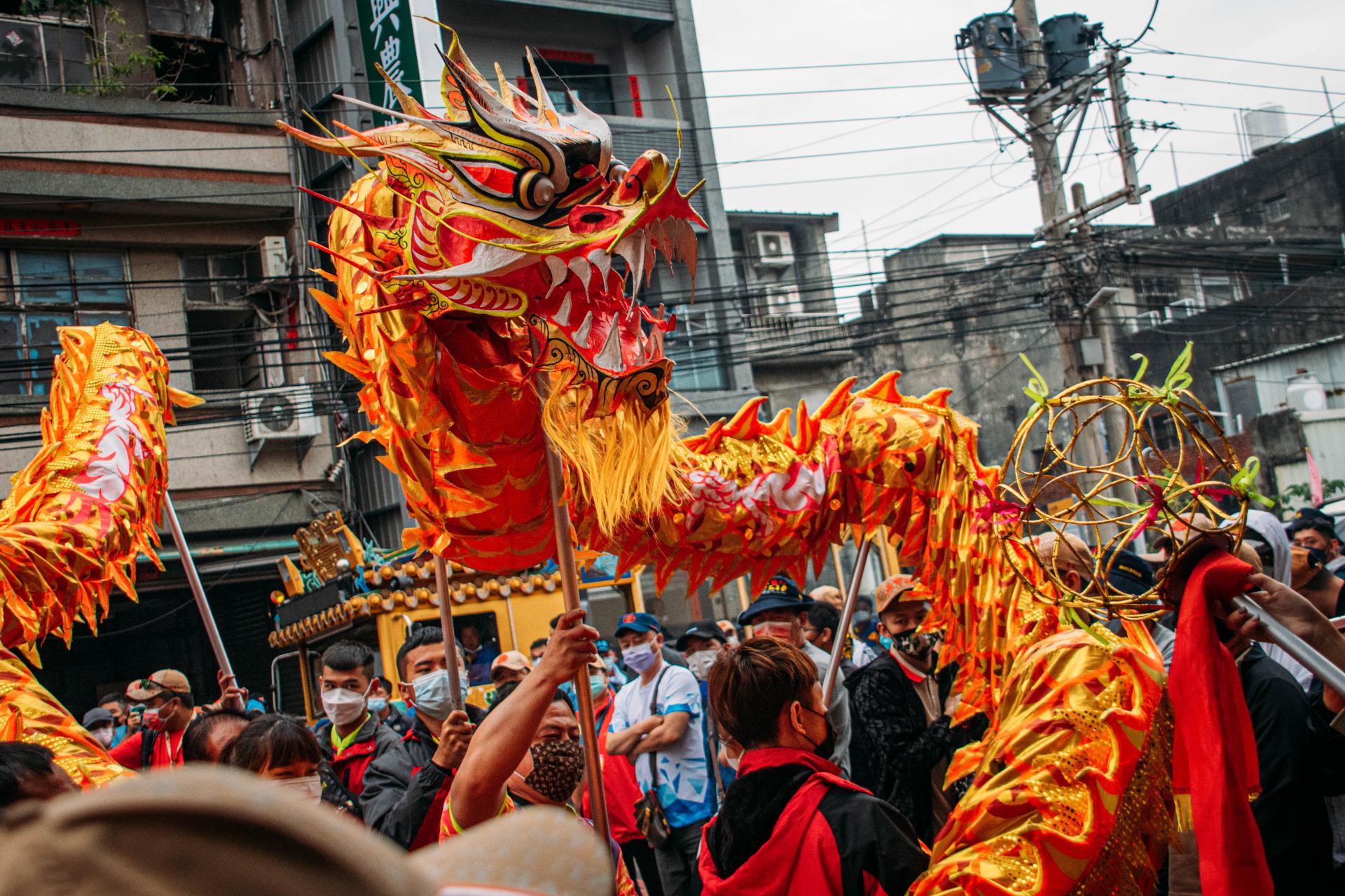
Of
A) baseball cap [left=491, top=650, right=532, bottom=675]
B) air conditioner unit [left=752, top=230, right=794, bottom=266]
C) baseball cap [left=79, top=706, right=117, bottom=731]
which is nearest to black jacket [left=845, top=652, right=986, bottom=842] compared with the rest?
baseball cap [left=491, top=650, right=532, bottom=675]

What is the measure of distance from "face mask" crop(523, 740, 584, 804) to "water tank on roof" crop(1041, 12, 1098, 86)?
1123 cm

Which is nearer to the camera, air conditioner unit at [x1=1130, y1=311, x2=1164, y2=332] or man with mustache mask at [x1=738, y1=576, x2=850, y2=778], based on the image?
man with mustache mask at [x1=738, y1=576, x2=850, y2=778]

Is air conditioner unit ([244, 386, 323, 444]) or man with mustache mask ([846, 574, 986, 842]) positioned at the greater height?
air conditioner unit ([244, 386, 323, 444])

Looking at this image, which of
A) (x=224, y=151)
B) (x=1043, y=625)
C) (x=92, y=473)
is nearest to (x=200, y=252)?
(x=224, y=151)

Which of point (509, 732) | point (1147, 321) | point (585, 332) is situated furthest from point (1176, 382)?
point (1147, 321)

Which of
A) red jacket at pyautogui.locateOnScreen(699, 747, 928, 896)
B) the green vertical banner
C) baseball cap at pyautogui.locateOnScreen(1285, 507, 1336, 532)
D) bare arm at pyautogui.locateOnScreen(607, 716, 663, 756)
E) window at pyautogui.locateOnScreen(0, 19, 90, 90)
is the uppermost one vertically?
window at pyautogui.locateOnScreen(0, 19, 90, 90)

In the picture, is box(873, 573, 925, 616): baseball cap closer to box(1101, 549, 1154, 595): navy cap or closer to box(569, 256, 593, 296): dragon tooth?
box(1101, 549, 1154, 595): navy cap

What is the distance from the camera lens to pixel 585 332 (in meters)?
2.83

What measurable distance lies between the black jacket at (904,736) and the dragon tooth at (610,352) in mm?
1961

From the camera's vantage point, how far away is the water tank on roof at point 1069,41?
12469 mm

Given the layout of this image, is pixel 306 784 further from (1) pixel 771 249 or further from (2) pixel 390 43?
(1) pixel 771 249

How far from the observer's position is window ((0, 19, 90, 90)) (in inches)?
536

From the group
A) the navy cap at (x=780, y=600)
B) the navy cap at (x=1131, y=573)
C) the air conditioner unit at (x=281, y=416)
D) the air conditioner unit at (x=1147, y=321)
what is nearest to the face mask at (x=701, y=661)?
the navy cap at (x=780, y=600)

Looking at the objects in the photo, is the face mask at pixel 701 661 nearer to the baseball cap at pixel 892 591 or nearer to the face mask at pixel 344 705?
the baseball cap at pixel 892 591
